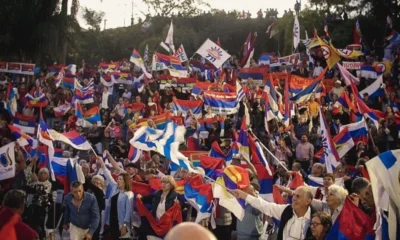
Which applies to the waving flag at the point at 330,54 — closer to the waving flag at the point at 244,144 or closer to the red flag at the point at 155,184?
the waving flag at the point at 244,144

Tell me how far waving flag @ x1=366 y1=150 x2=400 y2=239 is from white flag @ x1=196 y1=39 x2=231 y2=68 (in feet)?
54.9

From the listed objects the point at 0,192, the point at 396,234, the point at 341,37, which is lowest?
the point at 0,192

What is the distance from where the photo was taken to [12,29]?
33969 millimetres

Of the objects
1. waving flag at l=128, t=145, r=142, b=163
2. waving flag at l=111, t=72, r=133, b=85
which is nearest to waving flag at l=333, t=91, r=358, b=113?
waving flag at l=128, t=145, r=142, b=163

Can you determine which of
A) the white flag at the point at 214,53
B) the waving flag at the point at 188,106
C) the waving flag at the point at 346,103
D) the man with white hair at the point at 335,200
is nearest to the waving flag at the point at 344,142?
the waving flag at the point at 346,103

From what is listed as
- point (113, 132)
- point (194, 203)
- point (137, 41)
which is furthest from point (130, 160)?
point (137, 41)

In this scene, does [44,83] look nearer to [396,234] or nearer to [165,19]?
[396,234]

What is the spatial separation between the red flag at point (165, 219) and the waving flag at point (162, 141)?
3.84 ft

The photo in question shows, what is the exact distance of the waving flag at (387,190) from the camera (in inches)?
239

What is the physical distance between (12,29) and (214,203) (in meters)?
26.7

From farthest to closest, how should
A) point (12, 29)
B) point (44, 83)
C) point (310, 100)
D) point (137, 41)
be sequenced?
point (137, 41) < point (12, 29) < point (44, 83) < point (310, 100)

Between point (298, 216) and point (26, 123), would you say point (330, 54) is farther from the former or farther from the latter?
point (298, 216)

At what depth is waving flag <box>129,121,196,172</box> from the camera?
1081 centimetres

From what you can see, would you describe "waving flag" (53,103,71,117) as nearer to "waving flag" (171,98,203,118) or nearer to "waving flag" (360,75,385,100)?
"waving flag" (171,98,203,118)
